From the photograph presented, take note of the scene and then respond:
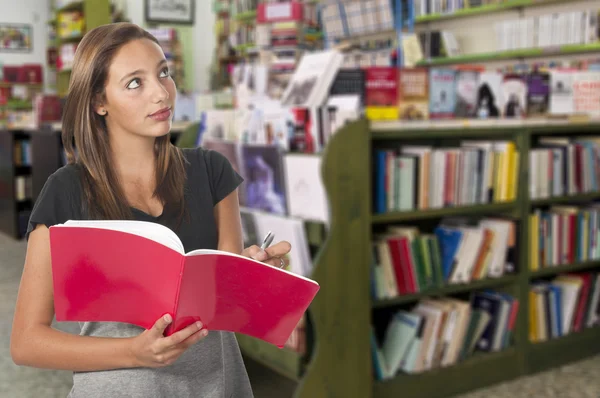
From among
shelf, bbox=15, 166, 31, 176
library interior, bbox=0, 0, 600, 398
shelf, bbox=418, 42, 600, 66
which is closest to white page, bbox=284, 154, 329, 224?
library interior, bbox=0, 0, 600, 398

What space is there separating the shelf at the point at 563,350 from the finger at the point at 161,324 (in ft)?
8.98

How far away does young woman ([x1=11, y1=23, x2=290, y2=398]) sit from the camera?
91cm

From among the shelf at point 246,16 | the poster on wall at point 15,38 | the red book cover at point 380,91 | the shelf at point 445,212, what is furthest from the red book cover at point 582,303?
the poster on wall at point 15,38

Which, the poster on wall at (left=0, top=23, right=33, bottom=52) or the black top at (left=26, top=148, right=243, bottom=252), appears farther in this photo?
the poster on wall at (left=0, top=23, right=33, bottom=52)

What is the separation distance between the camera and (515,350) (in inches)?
128

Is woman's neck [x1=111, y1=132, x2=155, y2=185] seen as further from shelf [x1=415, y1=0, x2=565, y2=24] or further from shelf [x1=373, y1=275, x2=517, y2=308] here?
shelf [x1=415, y1=0, x2=565, y2=24]

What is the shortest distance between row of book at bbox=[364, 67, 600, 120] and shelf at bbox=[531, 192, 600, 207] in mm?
374

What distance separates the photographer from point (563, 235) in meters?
3.35

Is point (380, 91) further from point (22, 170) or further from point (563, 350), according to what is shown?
point (22, 170)

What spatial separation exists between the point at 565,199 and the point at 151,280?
2.83 m

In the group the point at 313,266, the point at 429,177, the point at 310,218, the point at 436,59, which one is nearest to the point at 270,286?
the point at 313,266

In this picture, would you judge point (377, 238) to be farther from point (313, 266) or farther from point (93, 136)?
point (93, 136)

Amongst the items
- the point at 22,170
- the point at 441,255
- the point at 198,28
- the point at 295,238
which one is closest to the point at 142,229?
the point at 295,238

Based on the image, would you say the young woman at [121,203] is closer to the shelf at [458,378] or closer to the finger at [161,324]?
the finger at [161,324]
